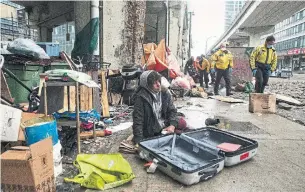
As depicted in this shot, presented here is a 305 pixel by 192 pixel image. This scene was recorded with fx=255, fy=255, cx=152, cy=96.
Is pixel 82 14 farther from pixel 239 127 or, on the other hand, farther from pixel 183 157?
pixel 183 157

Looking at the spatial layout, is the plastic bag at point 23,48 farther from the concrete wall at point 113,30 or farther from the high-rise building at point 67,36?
the high-rise building at point 67,36

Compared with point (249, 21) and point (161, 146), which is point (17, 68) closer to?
point (161, 146)

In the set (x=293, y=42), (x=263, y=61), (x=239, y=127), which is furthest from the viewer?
(x=293, y=42)

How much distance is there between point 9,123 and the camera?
2.33 meters

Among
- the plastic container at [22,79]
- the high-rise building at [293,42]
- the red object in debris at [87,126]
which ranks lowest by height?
the red object in debris at [87,126]

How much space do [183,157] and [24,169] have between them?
1681 mm

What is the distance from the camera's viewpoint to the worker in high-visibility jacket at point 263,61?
267 inches

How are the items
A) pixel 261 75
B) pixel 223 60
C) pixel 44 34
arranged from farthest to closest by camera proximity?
pixel 44 34
pixel 223 60
pixel 261 75

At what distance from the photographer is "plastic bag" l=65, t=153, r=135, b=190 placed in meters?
2.34

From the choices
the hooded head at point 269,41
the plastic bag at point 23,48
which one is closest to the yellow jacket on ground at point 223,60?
the hooded head at point 269,41

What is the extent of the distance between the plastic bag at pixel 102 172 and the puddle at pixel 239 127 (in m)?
2.69

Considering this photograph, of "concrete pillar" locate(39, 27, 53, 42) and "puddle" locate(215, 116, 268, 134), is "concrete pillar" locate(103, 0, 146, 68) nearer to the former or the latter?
"puddle" locate(215, 116, 268, 134)

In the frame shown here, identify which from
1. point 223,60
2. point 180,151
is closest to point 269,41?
point 223,60

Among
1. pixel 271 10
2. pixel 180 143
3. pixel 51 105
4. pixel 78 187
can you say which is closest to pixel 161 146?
pixel 180 143
